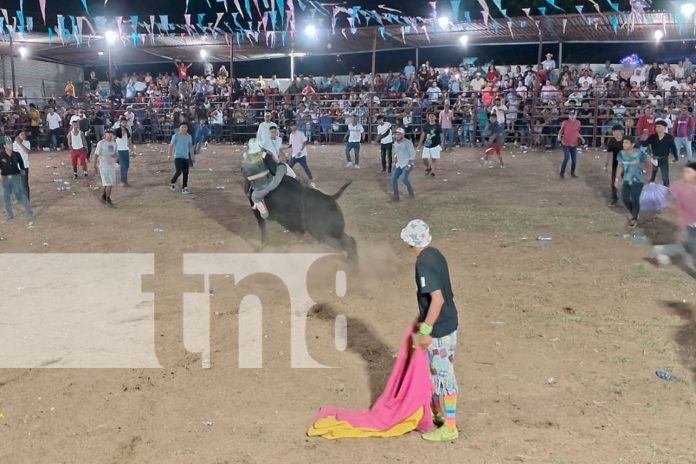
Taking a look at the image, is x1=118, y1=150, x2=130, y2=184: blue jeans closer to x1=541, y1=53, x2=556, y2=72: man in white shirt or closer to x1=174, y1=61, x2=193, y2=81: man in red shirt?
x1=174, y1=61, x2=193, y2=81: man in red shirt

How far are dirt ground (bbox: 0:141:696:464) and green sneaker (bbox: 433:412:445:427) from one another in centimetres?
18

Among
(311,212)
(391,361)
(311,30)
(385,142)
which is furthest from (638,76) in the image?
(391,361)

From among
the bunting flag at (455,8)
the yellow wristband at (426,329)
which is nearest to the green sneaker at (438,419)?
the yellow wristband at (426,329)

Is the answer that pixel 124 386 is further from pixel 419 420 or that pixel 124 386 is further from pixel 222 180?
pixel 222 180

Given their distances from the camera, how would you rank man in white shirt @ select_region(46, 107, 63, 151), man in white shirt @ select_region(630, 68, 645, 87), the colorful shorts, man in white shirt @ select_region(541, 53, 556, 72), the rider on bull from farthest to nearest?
man in white shirt @ select_region(46, 107, 63, 151), man in white shirt @ select_region(541, 53, 556, 72), man in white shirt @ select_region(630, 68, 645, 87), the rider on bull, the colorful shorts

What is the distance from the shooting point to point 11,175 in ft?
37.7

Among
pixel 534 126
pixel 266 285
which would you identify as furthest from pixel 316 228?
pixel 534 126

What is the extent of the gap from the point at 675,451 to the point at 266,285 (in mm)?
4886

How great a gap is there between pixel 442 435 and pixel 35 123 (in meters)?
23.0

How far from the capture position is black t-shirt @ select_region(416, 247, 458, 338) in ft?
14.2

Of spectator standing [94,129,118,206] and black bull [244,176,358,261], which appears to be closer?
black bull [244,176,358,261]

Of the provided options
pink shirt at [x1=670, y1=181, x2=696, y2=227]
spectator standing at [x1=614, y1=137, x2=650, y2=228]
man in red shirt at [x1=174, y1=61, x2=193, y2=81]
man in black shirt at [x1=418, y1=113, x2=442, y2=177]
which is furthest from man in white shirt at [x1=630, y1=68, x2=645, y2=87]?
man in red shirt at [x1=174, y1=61, x2=193, y2=81]

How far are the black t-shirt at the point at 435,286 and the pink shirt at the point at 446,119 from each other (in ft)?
52.8

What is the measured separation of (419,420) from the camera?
4523 millimetres
